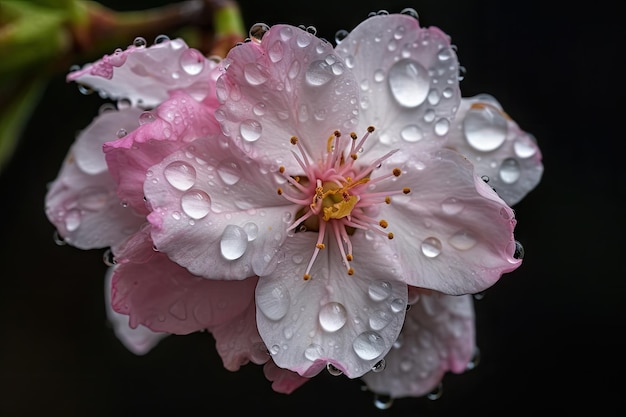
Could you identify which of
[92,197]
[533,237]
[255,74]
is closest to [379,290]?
[255,74]

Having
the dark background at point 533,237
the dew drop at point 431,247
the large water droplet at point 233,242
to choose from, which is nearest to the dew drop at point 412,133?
the dew drop at point 431,247

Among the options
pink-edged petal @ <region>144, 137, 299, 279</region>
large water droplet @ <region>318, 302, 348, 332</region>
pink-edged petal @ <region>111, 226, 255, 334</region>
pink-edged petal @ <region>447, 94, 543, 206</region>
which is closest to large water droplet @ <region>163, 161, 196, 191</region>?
pink-edged petal @ <region>144, 137, 299, 279</region>

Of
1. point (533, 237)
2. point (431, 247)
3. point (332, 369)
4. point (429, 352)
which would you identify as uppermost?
point (431, 247)

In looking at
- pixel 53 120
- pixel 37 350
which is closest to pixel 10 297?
pixel 37 350

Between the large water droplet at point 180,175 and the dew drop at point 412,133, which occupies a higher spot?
the dew drop at point 412,133

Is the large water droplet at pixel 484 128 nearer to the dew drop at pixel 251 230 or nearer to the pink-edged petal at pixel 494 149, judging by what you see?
the pink-edged petal at pixel 494 149

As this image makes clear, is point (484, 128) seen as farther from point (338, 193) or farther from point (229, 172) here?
point (229, 172)
